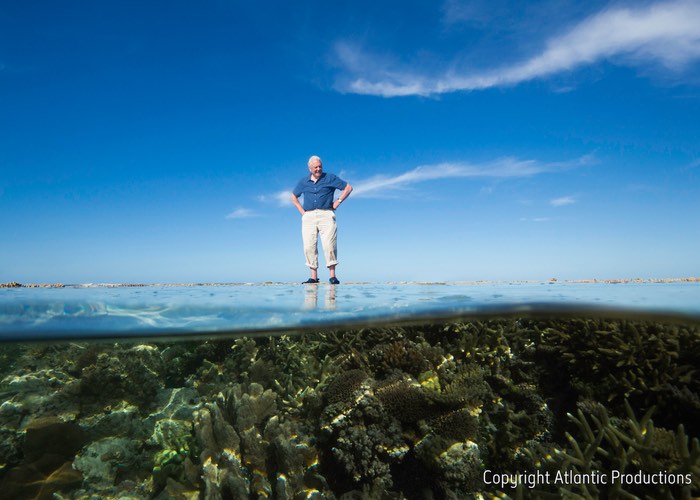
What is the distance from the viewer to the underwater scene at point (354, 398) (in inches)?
204

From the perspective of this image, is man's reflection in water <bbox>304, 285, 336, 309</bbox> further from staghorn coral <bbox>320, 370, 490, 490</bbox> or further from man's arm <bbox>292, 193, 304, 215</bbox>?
man's arm <bbox>292, 193, 304, 215</bbox>

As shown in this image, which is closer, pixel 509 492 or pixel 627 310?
pixel 509 492

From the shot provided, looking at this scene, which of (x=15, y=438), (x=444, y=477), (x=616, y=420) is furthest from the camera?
(x=15, y=438)

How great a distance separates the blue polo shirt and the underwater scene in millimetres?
3264

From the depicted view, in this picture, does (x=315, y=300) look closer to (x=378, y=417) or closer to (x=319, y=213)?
(x=378, y=417)

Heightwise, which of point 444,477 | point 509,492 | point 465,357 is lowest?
point 509,492

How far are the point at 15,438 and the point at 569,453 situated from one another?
9.11 metres

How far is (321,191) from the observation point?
36.1ft

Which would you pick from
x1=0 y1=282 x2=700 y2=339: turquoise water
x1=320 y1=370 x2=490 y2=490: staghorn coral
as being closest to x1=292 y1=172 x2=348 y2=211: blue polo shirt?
x1=0 y1=282 x2=700 y2=339: turquoise water

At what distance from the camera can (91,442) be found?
652cm

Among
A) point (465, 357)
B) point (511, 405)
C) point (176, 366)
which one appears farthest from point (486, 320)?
point (176, 366)

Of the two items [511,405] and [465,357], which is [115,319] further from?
[511,405]

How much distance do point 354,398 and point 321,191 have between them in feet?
22.0

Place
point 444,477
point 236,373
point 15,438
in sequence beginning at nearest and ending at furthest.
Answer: point 444,477 → point 15,438 → point 236,373
